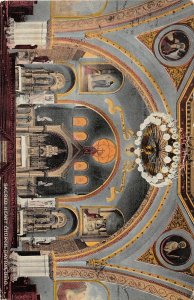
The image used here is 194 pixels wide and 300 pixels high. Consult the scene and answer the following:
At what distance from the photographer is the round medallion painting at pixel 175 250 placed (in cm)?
1085

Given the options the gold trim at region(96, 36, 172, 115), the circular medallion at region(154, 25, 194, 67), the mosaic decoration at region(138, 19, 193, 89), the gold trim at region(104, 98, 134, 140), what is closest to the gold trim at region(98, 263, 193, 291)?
the gold trim at region(104, 98, 134, 140)

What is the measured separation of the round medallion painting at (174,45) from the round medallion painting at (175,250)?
334 centimetres

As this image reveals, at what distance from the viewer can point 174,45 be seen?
10.7m

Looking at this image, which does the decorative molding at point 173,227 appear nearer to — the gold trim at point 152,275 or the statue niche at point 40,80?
A: the gold trim at point 152,275

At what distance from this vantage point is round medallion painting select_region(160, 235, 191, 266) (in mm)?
10852

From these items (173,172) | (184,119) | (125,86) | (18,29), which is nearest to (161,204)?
(173,172)

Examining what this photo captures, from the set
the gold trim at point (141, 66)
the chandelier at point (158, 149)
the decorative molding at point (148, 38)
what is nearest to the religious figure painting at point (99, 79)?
the gold trim at point (141, 66)

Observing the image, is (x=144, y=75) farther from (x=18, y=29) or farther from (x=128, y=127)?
(x=18, y=29)

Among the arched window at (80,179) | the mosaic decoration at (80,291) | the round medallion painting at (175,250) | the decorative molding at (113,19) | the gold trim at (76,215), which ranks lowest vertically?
the mosaic decoration at (80,291)

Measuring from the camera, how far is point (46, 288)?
11047 millimetres

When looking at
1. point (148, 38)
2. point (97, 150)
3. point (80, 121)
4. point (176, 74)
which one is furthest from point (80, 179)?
point (148, 38)

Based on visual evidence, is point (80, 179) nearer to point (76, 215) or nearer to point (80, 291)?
point (76, 215)

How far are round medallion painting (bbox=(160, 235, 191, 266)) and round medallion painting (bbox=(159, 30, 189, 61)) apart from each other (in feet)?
11.0

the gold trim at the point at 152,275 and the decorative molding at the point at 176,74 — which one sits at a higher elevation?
the decorative molding at the point at 176,74
